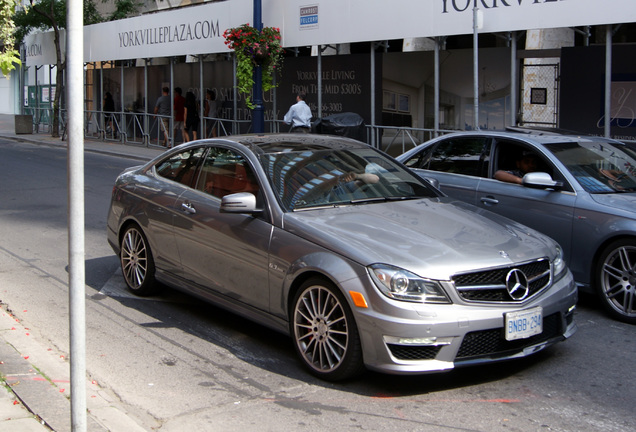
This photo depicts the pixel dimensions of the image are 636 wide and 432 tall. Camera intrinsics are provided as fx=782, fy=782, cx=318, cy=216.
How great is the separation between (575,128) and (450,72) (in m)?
3.37

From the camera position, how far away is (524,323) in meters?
5.04

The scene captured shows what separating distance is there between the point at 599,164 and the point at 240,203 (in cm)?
369

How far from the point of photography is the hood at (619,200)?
6.60 m

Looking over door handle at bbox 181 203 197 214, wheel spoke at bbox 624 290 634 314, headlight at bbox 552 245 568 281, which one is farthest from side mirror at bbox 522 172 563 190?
door handle at bbox 181 203 197 214

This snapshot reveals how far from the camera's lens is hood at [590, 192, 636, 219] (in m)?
6.60

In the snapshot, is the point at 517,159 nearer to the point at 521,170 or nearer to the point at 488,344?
the point at 521,170

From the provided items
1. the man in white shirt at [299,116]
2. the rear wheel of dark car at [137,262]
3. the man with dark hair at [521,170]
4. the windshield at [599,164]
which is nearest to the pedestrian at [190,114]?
the man in white shirt at [299,116]

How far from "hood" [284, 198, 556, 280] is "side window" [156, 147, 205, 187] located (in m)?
1.61

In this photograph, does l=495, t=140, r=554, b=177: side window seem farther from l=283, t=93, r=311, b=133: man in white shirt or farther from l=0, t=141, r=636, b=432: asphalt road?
l=283, t=93, r=311, b=133: man in white shirt

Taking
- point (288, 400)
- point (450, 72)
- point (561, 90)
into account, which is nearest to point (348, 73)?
point (450, 72)

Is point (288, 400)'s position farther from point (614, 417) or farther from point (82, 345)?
point (614, 417)

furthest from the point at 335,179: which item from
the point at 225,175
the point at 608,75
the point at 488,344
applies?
the point at 608,75

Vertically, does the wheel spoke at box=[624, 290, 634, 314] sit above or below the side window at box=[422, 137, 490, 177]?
below

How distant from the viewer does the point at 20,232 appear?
36.2 feet
